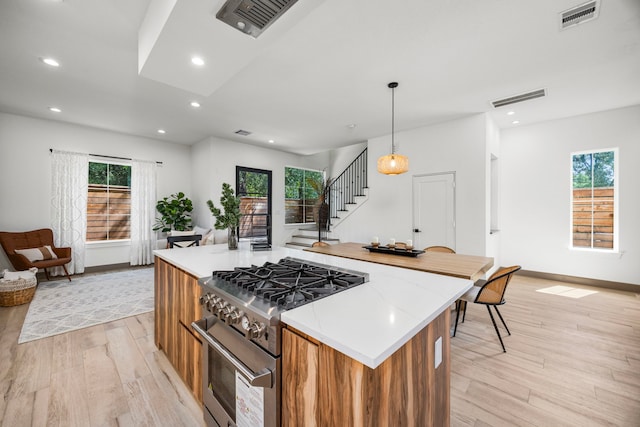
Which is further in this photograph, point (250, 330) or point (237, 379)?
point (237, 379)

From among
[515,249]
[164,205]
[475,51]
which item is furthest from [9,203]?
[515,249]

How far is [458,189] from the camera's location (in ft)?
14.6

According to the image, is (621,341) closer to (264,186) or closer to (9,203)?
(264,186)

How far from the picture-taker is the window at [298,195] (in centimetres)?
730

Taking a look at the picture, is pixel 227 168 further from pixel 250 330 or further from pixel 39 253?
pixel 250 330

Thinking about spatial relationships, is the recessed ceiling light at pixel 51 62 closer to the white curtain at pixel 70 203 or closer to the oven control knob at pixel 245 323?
the white curtain at pixel 70 203

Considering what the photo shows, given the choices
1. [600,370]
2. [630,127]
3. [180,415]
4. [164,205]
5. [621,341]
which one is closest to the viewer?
[180,415]

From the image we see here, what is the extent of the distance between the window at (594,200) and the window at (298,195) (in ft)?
17.9

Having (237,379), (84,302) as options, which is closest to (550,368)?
(237,379)

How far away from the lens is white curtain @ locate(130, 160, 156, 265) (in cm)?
553

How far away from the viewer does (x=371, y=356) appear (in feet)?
2.13

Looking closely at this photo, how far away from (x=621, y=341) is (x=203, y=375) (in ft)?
12.3

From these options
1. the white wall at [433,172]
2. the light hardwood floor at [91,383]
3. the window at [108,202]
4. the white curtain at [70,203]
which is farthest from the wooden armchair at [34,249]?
the white wall at [433,172]

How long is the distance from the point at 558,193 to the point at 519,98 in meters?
2.14
